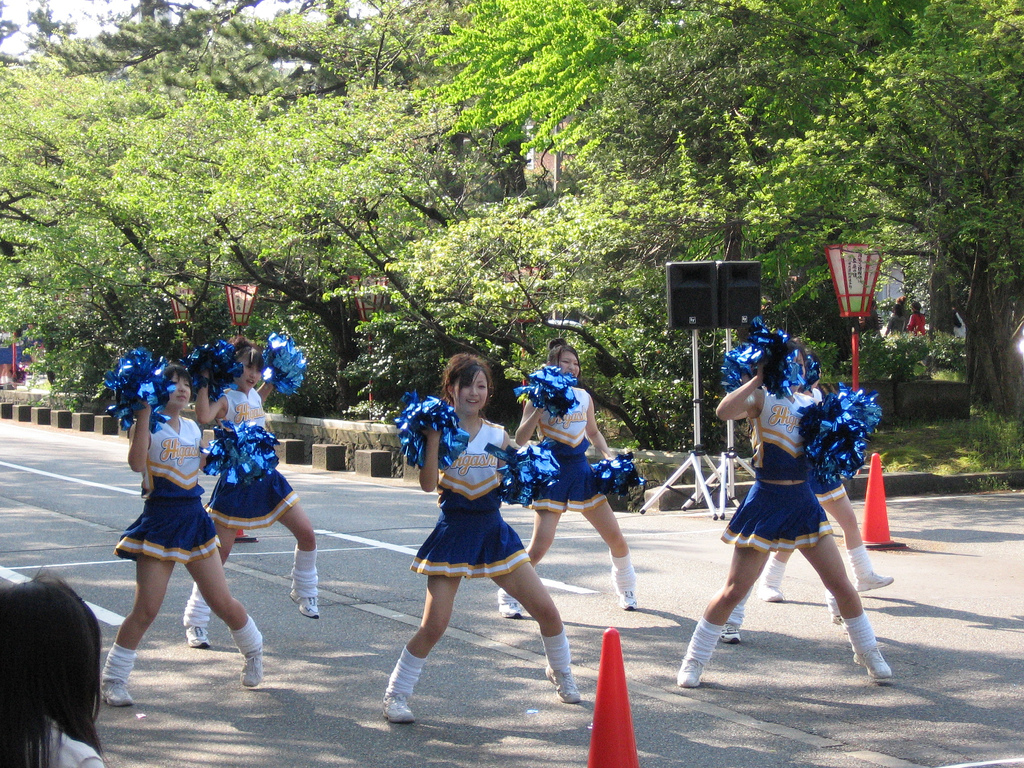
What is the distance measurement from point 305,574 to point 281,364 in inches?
54.6

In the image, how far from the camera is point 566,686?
5484mm

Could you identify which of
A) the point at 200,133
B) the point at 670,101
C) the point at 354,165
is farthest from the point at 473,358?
the point at 200,133

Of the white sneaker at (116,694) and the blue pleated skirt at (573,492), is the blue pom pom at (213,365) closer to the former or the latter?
the white sneaker at (116,694)

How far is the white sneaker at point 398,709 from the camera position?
516cm

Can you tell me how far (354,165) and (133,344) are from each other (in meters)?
12.7

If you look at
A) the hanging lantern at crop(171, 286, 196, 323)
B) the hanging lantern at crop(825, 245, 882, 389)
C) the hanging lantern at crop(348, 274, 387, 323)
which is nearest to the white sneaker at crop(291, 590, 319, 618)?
the hanging lantern at crop(825, 245, 882, 389)

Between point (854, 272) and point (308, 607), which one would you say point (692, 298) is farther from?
point (308, 607)

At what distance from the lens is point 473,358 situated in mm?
5301

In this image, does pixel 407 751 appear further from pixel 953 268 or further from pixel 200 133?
pixel 200 133

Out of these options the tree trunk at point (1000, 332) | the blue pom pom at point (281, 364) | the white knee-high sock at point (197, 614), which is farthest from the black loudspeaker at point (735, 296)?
the white knee-high sock at point (197, 614)

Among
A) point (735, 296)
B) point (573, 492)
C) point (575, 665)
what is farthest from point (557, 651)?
point (735, 296)

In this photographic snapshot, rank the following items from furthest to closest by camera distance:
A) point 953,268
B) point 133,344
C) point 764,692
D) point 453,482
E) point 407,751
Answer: point 133,344 → point 953,268 → point 764,692 → point 453,482 → point 407,751

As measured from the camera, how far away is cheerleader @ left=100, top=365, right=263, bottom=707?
5.37 meters

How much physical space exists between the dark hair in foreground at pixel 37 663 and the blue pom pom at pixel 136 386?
342 cm
